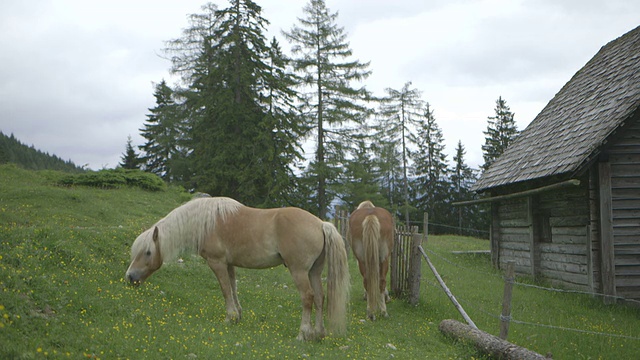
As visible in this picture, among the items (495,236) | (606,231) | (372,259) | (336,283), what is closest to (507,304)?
(372,259)

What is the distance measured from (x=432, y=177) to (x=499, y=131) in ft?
25.9

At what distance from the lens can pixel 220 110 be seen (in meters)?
24.3

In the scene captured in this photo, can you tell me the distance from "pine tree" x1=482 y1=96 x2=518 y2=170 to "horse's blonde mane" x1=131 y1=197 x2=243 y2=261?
4044 centimetres

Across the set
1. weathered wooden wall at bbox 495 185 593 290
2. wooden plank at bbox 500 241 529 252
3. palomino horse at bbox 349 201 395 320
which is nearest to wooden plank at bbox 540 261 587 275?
weathered wooden wall at bbox 495 185 593 290

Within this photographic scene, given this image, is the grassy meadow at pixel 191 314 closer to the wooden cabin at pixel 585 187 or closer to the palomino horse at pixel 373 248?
the palomino horse at pixel 373 248

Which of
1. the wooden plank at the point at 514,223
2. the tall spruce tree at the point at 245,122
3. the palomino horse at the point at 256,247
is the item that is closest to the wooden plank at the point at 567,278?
the wooden plank at the point at 514,223

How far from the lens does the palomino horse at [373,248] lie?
817 cm

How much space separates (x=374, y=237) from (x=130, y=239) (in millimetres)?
5353

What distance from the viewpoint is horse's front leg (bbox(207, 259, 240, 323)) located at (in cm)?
643

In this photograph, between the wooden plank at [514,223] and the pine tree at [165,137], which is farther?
the pine tree at [165,137]

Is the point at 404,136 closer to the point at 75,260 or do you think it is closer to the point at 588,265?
the point at 588,265

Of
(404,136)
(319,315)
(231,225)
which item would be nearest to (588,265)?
(319,315)

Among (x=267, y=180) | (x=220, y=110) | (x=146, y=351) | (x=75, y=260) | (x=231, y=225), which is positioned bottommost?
(x=146, y=351)

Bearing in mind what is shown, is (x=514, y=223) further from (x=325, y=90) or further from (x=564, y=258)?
(x=325, y=90)
